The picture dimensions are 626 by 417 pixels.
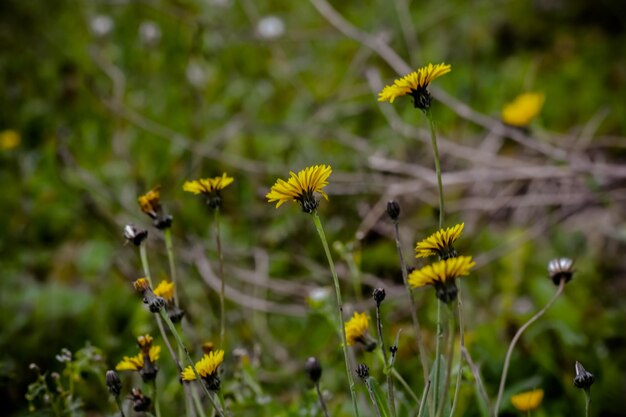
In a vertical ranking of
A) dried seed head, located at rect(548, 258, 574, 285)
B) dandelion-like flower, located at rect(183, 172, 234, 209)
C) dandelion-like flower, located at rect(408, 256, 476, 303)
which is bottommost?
dandelion-like flower, located at rect(408, 256, 476, 303)

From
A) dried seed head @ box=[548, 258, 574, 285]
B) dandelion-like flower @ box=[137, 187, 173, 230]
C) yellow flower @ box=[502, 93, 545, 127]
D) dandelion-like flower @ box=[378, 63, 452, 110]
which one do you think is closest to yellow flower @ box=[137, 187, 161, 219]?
dandelion-like flower @ box=[137, 187, 173, 230]

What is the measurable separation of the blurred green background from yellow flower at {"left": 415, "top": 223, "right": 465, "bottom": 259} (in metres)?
0.34

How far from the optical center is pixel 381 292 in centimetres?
71

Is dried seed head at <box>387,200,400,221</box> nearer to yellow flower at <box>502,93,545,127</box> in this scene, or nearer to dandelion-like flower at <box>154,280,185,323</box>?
dandelion-like flower at <box>154,280,185,323</box>

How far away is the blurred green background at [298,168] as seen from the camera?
1397mm

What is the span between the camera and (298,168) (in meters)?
2.03

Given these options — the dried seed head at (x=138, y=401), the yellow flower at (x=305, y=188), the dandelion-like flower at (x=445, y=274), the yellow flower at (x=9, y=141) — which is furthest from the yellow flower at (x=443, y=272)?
the yellow flower at (x=9, y=141)

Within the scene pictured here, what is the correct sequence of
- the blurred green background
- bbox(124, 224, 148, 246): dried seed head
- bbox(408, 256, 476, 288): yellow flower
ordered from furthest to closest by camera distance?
the blurred green background, bbox(124, 224, 148, 246): dried seed head, bbox(408, 256, 476, 288): yellow flower

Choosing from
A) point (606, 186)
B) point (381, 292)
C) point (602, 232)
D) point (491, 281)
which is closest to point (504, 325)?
point (491, 281)

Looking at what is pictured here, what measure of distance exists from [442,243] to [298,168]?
1382mm

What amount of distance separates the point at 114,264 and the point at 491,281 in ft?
3.35

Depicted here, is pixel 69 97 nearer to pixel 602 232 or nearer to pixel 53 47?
pixel 53 47

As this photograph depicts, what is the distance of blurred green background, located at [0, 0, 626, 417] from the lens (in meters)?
1.40

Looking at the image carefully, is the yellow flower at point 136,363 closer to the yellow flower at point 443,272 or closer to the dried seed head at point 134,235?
the dried seed head at point 134,235
